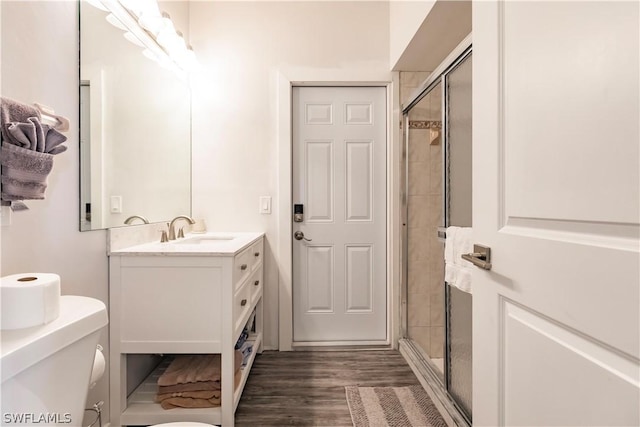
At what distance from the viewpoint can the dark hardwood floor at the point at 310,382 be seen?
65.7 inches

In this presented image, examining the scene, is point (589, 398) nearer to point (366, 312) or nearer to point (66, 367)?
point (66, 367)

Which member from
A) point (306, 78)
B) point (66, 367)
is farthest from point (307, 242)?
point (66, 367)

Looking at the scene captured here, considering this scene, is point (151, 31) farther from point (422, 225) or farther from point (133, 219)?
point (422, 225)

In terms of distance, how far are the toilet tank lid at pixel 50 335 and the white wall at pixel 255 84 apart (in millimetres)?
1555

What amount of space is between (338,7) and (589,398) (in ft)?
8.90

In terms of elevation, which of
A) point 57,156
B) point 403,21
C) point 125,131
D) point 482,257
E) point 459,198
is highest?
point 403,21

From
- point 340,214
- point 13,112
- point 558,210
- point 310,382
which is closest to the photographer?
point 558,210

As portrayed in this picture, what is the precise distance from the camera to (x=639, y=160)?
1.70 ft

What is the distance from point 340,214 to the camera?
2.54 meters

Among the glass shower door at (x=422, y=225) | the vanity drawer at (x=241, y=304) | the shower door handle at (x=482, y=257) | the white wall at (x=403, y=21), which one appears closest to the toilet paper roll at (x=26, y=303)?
the vanity drawer at (x=241, y=304)

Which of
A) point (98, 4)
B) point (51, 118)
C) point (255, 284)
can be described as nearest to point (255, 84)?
point (98, 4)

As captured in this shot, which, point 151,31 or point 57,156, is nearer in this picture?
point 57,156

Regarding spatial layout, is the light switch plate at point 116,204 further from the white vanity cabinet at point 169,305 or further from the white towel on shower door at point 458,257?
the white towel on shower door at point 458,257

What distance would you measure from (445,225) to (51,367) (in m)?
1.62
